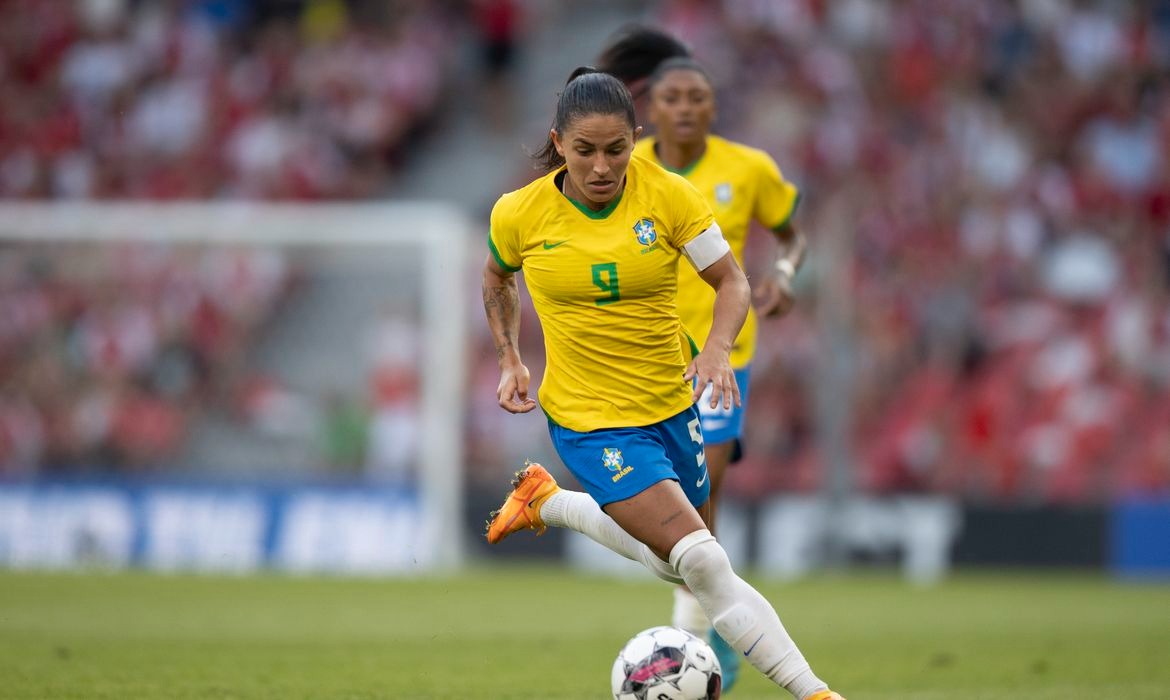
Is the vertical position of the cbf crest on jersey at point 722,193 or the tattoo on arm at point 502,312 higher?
the cbf crest on jersey at point 722,193

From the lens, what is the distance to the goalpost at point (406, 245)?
1747cm

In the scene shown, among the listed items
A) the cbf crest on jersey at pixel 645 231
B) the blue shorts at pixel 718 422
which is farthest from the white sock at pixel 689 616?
the cbf crest on jersey at pixel 645 231

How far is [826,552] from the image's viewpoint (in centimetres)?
1675

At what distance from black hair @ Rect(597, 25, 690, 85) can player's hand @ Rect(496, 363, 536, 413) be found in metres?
2.60

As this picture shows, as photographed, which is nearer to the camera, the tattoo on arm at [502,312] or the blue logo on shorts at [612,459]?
the blue logo on shorts at [612,459]

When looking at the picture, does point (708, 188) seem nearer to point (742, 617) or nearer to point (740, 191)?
point (740, 191)

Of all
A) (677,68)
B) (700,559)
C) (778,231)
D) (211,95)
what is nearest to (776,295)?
→ (778,231)

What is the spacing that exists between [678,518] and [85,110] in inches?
684

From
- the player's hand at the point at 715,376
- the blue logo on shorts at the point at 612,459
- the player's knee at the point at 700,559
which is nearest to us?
the player's hand at the point at 715,376

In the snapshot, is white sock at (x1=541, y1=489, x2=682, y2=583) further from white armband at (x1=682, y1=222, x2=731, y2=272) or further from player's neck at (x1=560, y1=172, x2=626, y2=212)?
player's neck at (x1=560, y1=172, x2=626, y2=212)

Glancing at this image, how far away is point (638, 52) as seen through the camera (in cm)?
874

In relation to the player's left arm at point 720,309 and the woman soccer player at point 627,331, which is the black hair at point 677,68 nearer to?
the woman soccer player at point 627,331

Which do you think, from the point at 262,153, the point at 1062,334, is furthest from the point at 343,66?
the point at 1062,334

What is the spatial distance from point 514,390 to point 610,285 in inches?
23.5
